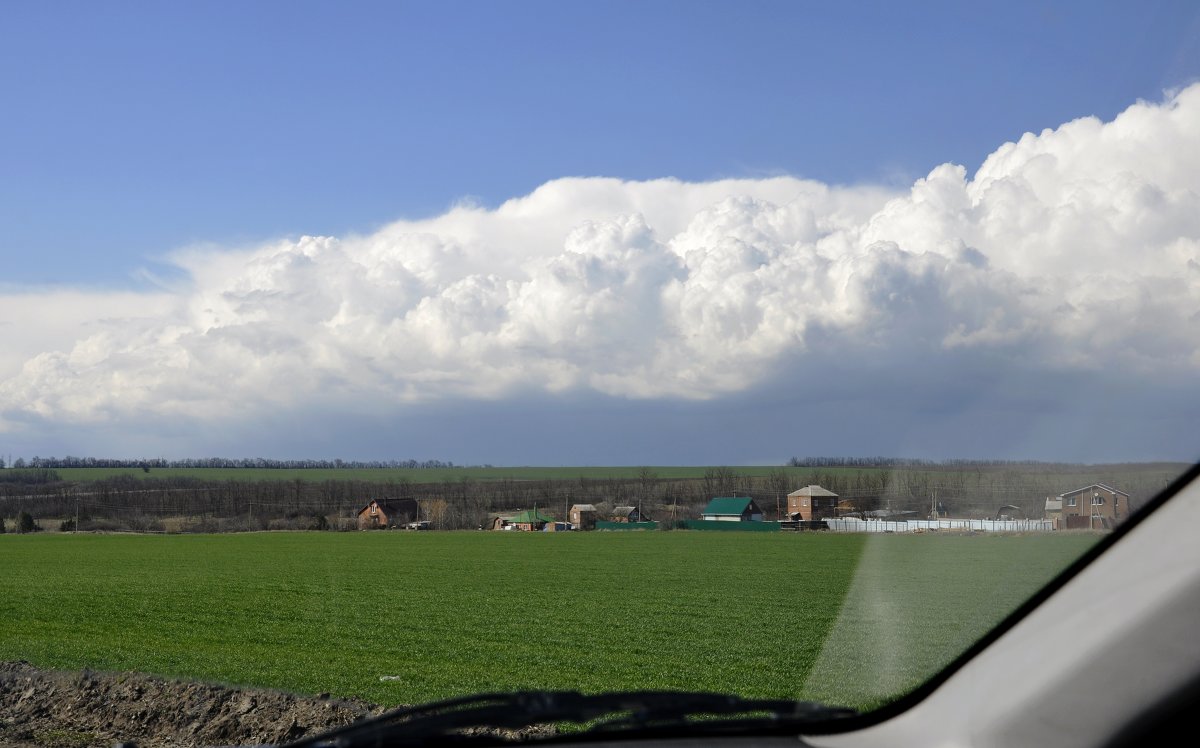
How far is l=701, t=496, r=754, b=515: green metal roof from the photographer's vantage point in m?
75.9

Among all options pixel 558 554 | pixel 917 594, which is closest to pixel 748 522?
pixel 558 554

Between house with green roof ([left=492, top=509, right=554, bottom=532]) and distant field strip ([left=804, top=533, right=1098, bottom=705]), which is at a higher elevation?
distant field strip ([left=804, top=533, right=1098, bottom=705])

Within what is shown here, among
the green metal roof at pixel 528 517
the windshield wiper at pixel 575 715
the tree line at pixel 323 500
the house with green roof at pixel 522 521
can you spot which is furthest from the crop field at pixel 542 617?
the green metal roof at pixel 528 517

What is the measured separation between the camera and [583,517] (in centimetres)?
8938

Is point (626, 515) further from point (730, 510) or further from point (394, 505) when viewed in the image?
point (394, 505)

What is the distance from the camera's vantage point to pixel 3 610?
24.1m

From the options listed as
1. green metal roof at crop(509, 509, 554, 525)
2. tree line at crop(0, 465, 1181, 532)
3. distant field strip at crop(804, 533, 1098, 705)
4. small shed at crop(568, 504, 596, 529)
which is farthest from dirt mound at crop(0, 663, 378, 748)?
small shed at crop(568, 504, 596, 529)

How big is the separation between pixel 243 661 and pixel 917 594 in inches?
488

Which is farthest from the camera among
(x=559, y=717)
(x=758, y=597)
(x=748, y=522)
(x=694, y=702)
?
(x=748, y=522)

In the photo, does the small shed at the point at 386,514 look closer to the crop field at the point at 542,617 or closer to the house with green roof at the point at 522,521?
the house with green roof at the point at 522,521

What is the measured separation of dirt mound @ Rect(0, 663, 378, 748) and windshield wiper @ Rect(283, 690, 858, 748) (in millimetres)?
5608

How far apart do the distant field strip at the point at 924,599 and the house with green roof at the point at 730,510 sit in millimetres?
68260

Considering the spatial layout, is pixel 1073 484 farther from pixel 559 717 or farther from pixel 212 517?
pixel 212 517

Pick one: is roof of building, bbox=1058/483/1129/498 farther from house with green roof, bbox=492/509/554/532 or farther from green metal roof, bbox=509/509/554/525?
green metal roof, bbox=509/509/554/525
